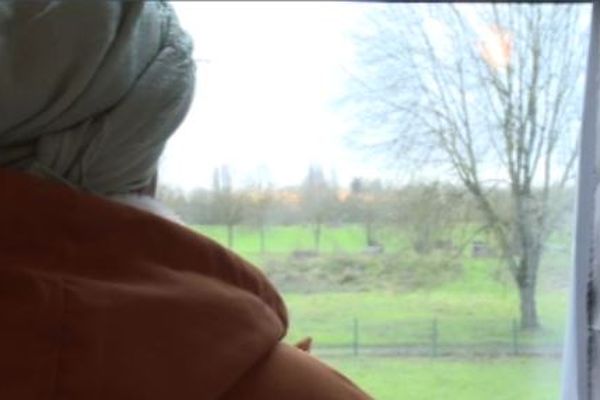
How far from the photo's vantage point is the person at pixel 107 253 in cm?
55

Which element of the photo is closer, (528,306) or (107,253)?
(107,253)

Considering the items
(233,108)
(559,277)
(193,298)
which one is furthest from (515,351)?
(193,298)

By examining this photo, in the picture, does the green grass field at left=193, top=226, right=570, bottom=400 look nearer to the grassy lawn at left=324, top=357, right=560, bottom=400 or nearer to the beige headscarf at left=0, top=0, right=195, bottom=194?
the grassy lawn at left=324, top=357, right=560, bottom=400

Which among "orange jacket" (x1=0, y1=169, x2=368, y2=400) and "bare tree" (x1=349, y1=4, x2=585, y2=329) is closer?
"orange jacket" (x1=0, y1=169, x2=368, y2=400)

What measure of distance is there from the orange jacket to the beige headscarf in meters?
0.03

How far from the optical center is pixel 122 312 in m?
0.56

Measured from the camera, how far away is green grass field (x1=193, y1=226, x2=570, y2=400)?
1.02 m

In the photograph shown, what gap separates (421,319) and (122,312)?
55cm

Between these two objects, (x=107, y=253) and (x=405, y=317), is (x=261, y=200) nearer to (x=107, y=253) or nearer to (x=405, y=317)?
(x=405, y=317)

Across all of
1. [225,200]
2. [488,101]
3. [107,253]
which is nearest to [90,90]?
[107,253]

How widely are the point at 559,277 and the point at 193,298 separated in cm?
57

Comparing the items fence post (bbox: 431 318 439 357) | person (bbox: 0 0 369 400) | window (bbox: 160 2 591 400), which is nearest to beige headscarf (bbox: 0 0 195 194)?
person (bbox: 0 0 369 400)

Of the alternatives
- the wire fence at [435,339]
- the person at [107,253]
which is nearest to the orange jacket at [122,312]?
the person at [107,253]

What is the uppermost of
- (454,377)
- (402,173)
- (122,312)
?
(402,173)
